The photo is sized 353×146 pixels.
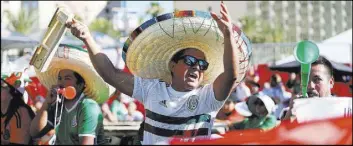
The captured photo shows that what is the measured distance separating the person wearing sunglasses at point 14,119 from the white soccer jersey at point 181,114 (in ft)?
4.58

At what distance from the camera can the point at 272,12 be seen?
11825 cm

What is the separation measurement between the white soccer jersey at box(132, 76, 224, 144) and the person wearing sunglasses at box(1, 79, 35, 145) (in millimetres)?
1397

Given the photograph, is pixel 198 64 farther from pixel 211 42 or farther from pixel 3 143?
pixel 3 143

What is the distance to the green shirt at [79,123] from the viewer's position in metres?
4.09

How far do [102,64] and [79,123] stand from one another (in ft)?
2.73

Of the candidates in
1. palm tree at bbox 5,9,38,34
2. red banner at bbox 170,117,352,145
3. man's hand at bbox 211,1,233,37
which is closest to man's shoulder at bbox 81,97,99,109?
man's hand at bbox 211,1,233,37

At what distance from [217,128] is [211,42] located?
404 cm

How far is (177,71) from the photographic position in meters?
3.52

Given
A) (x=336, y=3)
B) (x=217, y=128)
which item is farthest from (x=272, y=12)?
(x=217, y=128)

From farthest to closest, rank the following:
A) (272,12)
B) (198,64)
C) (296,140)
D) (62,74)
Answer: (272,12)
(62,74)
(198,64)
(296,140)

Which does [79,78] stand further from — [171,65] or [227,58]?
[227,58]

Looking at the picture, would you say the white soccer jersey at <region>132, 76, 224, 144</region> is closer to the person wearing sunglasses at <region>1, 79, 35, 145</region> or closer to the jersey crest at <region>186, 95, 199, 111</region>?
the jersey crest at <region>186, 95, 199, 111</region>

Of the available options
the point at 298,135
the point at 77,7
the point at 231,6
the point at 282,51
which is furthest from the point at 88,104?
the point at 231,6

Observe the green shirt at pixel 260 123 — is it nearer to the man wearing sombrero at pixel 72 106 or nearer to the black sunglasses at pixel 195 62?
the man wearing sombrero at pixel 72 106
